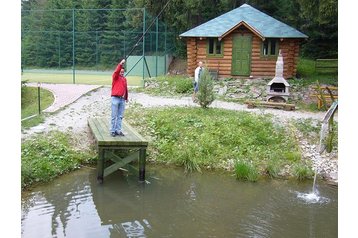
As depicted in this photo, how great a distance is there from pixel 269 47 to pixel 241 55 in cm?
136

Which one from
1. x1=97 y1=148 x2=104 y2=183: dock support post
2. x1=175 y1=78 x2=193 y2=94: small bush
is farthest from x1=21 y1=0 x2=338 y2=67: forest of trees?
x1=97 y1=148 x2=104 y2=183: dock support post

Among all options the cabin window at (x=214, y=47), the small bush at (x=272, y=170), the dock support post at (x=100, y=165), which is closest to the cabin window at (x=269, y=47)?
the cabin window at (x=214, y=47)

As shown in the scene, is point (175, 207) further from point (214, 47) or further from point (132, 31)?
point (132, 31)

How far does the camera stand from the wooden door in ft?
67.7

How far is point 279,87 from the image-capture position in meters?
16.9

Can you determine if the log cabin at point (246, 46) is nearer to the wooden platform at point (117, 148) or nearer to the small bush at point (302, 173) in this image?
the small bush at point (302, 173)

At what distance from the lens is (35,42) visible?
29.8m

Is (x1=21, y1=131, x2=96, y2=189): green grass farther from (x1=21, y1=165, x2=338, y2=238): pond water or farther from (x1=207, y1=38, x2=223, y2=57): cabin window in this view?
(x1=207, y1=38, x2=223, y2=57): cabin window

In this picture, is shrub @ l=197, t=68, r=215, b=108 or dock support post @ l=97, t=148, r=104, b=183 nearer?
dock support post @ l=97, t=148, r=104, b=183

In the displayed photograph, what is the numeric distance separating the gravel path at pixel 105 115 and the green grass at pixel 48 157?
48 centimetres

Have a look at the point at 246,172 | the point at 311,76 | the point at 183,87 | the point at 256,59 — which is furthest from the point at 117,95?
the point at 311,76

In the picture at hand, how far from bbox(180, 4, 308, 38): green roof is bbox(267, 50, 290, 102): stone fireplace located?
3.86m

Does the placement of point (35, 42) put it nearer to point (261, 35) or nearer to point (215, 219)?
point (261, 35)

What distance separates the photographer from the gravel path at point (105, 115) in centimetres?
1068
